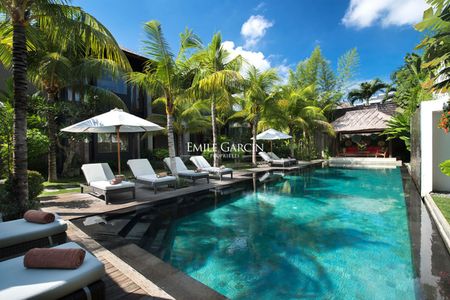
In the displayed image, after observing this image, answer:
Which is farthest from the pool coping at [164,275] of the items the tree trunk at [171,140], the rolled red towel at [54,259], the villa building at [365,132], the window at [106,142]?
the villa building at [365,132]

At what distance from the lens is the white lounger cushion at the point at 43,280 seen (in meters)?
2.09

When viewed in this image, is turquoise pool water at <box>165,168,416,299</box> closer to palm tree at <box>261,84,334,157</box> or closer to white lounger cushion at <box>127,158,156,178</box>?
white lounger cushion at <box>127,158,156,178</box>

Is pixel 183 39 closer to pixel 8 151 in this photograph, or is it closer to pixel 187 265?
pixel 8 151

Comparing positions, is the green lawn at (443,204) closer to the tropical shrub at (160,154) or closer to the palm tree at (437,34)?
the palm tree at (437,34)

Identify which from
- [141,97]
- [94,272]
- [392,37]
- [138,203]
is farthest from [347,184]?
[392,37]

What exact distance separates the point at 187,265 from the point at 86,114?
11.3 meters

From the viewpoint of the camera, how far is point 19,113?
5047 mm

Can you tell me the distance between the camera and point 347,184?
452 inches

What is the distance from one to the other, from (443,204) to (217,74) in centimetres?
807

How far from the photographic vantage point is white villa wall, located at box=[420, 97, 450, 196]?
7.70 meters

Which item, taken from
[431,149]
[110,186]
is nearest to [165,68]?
[110,186]

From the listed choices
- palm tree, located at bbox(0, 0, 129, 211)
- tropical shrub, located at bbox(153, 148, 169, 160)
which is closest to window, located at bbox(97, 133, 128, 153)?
tropical shrub, located at bbox(153, 148, 169, 160)

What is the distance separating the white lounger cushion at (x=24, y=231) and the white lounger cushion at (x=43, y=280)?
88 cm

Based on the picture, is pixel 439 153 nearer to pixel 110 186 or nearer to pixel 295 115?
pixel 110 186
